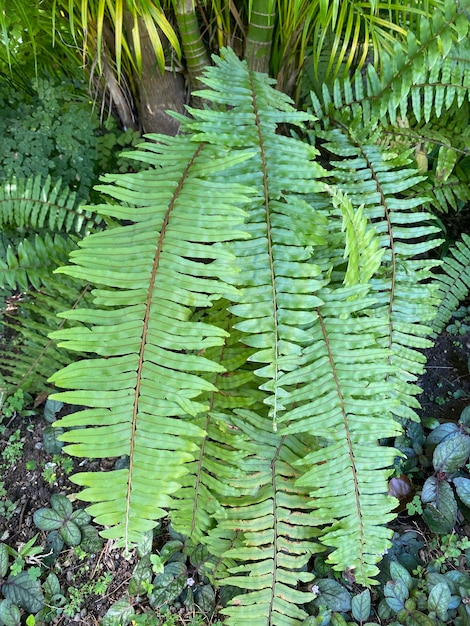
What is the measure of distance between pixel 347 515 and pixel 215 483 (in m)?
0.41

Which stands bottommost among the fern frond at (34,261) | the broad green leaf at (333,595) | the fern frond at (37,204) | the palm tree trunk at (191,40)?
the broad green leaf at (333,595)

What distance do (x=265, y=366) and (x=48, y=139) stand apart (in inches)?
54.7

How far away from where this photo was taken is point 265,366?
4.37 feet

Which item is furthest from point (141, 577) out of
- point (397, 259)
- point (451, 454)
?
point (397, 259)

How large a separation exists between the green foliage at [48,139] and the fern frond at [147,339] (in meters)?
0.79

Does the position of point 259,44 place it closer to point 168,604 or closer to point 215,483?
point 215,483

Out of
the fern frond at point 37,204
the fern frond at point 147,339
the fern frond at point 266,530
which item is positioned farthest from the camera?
the fern frond at point 37,204

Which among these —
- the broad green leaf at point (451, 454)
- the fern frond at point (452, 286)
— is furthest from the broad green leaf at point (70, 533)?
the fern frond at point (452, 286)

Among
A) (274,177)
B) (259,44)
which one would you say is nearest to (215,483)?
(274,177)

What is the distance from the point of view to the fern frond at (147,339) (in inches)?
40.8

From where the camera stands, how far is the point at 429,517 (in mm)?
1646

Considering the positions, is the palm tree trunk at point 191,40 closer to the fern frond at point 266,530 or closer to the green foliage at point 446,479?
the fern frond at point 266,530

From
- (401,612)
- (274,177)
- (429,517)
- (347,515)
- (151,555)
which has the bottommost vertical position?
(151,555)

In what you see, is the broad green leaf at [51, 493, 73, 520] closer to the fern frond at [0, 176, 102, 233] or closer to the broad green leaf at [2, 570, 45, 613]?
the broad green leaf at [2, 570, 45, 613]
